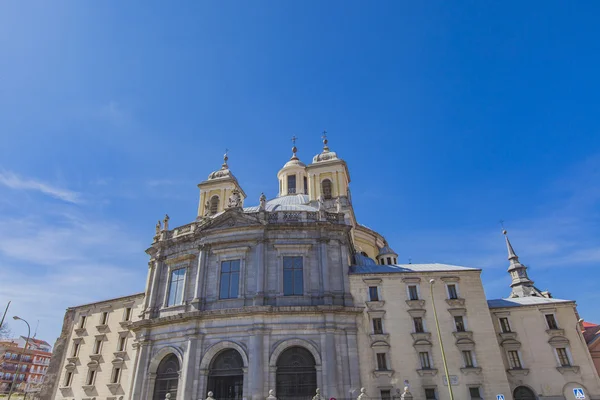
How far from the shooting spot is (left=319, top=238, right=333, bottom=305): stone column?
28.3m

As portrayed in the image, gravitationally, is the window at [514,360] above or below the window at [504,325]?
below

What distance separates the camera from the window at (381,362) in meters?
26.8

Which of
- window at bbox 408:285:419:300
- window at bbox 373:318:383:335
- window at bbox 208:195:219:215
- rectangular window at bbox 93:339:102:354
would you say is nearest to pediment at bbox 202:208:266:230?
window at bbox 373:318:383:335

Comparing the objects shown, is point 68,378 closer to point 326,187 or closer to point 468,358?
point 326,187

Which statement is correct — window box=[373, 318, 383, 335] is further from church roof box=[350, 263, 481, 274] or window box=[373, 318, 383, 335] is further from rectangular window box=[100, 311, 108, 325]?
rectangular window box=[100, 311, 108, 325]

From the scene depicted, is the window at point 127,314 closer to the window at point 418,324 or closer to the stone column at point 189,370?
the stone column at point 189,370

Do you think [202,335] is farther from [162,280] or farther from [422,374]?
[422,374]

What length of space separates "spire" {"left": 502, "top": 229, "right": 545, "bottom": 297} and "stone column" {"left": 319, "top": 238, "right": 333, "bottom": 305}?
120 feet

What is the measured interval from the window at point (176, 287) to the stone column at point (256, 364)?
7.84m

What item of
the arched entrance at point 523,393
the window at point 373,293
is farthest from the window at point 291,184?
the arched entrance at point 523,393

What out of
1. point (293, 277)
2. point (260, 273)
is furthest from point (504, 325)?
point (260, 273)

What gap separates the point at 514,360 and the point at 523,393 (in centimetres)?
216

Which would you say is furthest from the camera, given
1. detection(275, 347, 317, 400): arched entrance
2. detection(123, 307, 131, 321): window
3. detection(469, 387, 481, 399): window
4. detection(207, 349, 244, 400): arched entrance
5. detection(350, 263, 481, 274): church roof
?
detection(123, 307, 131, 321): window

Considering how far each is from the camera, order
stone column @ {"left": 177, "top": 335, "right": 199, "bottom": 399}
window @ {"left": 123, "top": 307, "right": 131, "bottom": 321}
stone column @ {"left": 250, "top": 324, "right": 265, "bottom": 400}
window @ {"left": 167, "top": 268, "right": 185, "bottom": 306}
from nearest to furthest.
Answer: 1. stone column @ {"left": 250, "top": 324, "right": 265, "bottom": 400}
2. stone column @ {"left": 177, "top": 335, "right": 199, "bottom": 399}
3. window @ {"left": 167, "top": 268, "right": 185, "bottom": 306}
4. window @ {"left": 123, "top": 307, "right": 131, "bottom": 321}
